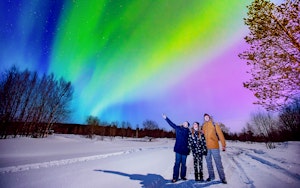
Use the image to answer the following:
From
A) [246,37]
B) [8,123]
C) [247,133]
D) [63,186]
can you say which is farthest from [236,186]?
[247,133]

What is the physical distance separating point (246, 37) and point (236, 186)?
6906mm

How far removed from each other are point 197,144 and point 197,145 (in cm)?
3

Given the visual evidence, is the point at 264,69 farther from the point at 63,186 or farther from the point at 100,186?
the point at 63,186

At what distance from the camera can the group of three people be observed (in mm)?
5660

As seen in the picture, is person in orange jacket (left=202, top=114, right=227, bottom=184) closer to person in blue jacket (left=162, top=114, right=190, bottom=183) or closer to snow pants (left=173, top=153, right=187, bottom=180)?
person in blue jacket (left=162, top=114, right=190, bottom=183)

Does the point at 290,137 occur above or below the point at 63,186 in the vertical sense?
above

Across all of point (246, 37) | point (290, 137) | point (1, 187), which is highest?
point (246, 37)

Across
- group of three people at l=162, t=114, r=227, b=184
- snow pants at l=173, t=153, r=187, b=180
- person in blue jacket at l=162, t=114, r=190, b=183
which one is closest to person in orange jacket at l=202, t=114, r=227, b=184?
group of three people at l=162, t=114, r=227, b=184

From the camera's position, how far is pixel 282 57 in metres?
7.75

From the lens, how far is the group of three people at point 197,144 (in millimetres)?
5660

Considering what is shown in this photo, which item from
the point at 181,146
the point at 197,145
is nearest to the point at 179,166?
the point at 181,146

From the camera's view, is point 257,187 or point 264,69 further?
point 264,69

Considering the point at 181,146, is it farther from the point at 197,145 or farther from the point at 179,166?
the point at 179,166

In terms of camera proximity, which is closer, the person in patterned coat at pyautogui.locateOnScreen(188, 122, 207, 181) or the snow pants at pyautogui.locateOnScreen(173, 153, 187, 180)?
the snow pants at pyautogui.locateOnScreen(173, 153, 187, 180)
